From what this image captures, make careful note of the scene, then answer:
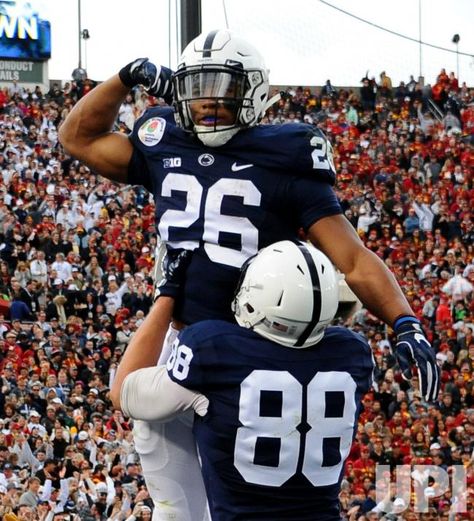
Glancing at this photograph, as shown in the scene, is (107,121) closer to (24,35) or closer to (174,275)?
(174,275)

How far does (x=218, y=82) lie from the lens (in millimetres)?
3812

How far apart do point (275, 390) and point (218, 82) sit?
3.42 feet

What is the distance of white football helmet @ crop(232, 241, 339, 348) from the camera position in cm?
327

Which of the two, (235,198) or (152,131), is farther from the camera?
(152,131)

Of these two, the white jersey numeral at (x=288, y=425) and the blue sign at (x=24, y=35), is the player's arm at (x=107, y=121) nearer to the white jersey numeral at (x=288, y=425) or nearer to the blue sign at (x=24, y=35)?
the white jersey numeral at (x=288, y=425)

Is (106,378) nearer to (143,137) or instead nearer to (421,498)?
(421,498)

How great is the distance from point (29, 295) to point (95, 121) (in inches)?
492

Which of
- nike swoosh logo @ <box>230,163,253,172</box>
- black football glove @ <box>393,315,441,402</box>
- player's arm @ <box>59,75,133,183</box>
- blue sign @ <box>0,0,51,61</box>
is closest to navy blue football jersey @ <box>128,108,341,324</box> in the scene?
nike swoosh logo @ <box>230,163,253,172</box>

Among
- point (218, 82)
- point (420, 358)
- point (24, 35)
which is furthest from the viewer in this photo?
point (24, 35)

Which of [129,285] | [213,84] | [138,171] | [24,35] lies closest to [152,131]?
[138,171]

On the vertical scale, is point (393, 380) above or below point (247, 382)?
below

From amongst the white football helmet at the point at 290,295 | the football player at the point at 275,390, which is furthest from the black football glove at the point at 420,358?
the white football helmet at the point at 290,295

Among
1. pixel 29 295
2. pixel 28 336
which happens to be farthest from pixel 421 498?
pixel 29 295

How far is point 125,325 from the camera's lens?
1580 cm
